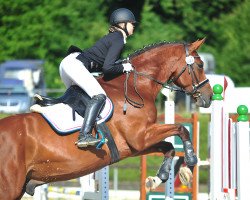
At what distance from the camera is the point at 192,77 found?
9609mm

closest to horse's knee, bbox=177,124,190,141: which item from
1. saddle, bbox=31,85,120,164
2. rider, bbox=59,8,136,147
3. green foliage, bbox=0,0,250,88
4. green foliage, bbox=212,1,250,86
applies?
saddle, bbox=31,85,120,164

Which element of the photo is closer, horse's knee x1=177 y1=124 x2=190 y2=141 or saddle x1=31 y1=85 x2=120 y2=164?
saddle x1=31 y1=85 x2=120 y2=164

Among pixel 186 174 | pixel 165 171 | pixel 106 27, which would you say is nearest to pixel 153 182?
pixel 165 171

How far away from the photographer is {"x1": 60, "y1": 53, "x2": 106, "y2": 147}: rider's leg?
8992 mm

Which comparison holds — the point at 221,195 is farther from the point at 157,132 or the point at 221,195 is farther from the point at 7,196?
the point at 7,196

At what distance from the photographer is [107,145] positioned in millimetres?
9188

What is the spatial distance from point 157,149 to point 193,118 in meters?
2.01

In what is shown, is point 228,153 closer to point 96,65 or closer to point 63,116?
point 96,65

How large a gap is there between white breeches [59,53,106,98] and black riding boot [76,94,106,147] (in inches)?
3.6

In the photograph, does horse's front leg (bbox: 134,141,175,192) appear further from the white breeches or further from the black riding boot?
the white breeches

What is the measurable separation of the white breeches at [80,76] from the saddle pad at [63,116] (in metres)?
0.20

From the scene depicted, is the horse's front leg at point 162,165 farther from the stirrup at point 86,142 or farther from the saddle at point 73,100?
the saddle at point 73,100

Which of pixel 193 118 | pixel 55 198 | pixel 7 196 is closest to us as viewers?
pixel 7 196

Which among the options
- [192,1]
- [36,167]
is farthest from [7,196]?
[192,1]
